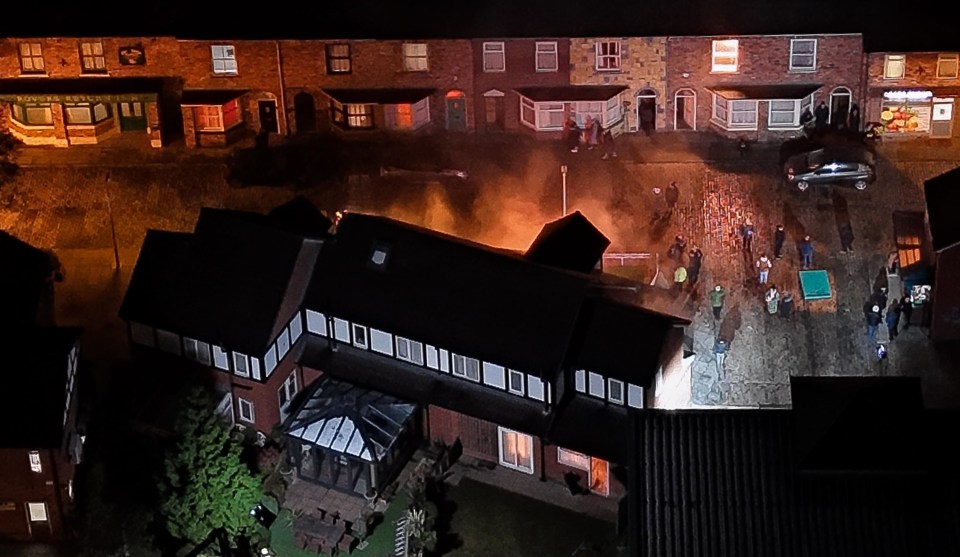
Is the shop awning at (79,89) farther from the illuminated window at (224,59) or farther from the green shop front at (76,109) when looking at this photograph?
the illuminated window at (224,59)

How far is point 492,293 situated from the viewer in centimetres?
6688

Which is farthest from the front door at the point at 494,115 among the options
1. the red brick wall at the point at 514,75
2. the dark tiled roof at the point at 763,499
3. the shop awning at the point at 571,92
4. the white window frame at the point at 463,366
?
the dark tiled roof at the point at 763,499

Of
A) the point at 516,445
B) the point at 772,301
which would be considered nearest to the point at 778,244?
the point at 772,301

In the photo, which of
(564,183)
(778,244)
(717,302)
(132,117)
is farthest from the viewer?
(132,117)

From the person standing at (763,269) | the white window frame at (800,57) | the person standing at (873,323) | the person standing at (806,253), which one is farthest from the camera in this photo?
the white window frame at (800,57)

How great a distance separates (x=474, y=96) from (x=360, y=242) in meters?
18.5

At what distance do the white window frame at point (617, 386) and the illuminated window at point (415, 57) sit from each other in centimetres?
2460

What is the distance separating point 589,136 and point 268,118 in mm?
14426

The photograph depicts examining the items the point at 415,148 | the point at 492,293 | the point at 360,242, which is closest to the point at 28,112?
the point at 415,148

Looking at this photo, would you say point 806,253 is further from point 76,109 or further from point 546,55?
point 76,109

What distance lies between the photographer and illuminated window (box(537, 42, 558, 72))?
84938 millimetres

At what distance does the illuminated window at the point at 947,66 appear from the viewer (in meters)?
84.1

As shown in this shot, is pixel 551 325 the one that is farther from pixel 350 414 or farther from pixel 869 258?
pixel 869 258

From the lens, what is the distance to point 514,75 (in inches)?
3366
